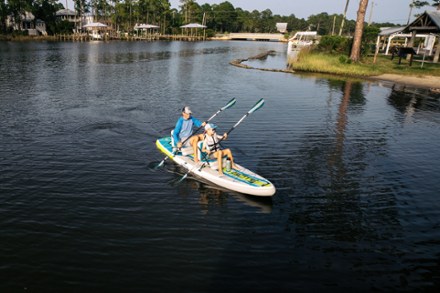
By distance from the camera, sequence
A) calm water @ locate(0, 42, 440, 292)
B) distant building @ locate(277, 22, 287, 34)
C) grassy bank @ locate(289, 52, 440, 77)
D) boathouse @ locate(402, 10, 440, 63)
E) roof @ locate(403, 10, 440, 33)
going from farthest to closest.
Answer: distant building @ locate(277, 22, 287, 34)
boathouse @ locate(402, 10, 440, 63)
roof @ locate(403, 10, 440, 33)
grassy bank @ locate(289, 52, 440, 77)
calm water @ locate(0, 42, 440, 292)

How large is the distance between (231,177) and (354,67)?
112ft

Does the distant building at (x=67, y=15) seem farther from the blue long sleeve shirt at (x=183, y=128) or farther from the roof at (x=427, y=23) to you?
the blue long sleeve shirt at (x=183, y=128)

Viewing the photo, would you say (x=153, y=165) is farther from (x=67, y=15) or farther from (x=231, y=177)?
(x=67, y=15)

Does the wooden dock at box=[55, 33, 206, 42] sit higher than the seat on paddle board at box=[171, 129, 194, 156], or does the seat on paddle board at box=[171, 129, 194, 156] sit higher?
the wooden dock at box=[55, 33, 206, 42]

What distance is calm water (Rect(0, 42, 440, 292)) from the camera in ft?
27.1

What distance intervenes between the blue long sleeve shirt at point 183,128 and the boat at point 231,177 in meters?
0.69

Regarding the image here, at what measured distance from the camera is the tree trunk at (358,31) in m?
41.4

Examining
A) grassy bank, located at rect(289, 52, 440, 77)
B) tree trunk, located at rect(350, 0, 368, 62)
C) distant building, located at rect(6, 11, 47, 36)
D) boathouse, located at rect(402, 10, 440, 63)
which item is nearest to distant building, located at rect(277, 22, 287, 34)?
distant building, located at rect(6, 11, 47, 36)

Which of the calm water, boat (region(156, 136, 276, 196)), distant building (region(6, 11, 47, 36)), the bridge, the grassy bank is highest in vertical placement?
the bridge

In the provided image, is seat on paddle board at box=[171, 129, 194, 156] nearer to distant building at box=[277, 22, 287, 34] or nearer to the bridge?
the bridge

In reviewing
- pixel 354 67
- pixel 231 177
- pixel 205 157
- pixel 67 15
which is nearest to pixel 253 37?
Result: pixel 67 15

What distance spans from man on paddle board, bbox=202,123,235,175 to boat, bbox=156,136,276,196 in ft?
1.00

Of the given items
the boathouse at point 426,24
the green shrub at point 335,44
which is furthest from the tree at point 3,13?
the boathouse at point 426,24

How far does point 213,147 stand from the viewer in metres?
13.0
